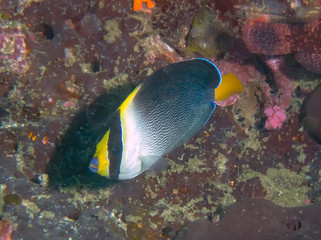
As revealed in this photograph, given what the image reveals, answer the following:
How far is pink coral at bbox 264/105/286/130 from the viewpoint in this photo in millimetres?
3145

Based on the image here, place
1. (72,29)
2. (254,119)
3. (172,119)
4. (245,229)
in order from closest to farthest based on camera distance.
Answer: (172,119) → (72,29) → (245,229) → (254,119)

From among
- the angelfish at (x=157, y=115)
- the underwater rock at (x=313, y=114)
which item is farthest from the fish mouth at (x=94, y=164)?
the underwater rock at (x=313, y=114)

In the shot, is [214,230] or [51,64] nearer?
[51,64]

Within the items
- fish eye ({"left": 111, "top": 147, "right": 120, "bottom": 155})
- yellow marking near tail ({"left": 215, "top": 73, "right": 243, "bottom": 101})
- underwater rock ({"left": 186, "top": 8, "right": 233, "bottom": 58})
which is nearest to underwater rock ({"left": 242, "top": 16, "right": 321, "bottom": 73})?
underwater rock ({"left": 186, "top": 8, "right": 233, "bottom": 58})

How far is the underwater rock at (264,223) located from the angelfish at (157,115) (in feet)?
5.95

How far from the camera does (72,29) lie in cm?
290

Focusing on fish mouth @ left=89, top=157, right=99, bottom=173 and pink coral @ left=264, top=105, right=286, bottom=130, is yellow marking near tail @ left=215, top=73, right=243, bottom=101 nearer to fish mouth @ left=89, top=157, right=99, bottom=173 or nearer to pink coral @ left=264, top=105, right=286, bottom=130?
fish mouth @ left=89, top=157, right=99, bottom=173

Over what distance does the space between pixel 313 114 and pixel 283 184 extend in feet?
3.45

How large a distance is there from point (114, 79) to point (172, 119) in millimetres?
1418

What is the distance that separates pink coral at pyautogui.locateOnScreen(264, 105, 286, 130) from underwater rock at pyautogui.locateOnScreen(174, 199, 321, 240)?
1.00 metres

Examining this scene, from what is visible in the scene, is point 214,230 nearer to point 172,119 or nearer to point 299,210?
point 299,210

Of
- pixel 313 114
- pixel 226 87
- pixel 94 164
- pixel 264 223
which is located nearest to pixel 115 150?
pixel 94 164

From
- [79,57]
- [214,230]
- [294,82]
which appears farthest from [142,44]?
[214,230]

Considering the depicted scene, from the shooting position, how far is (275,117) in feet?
10.3
